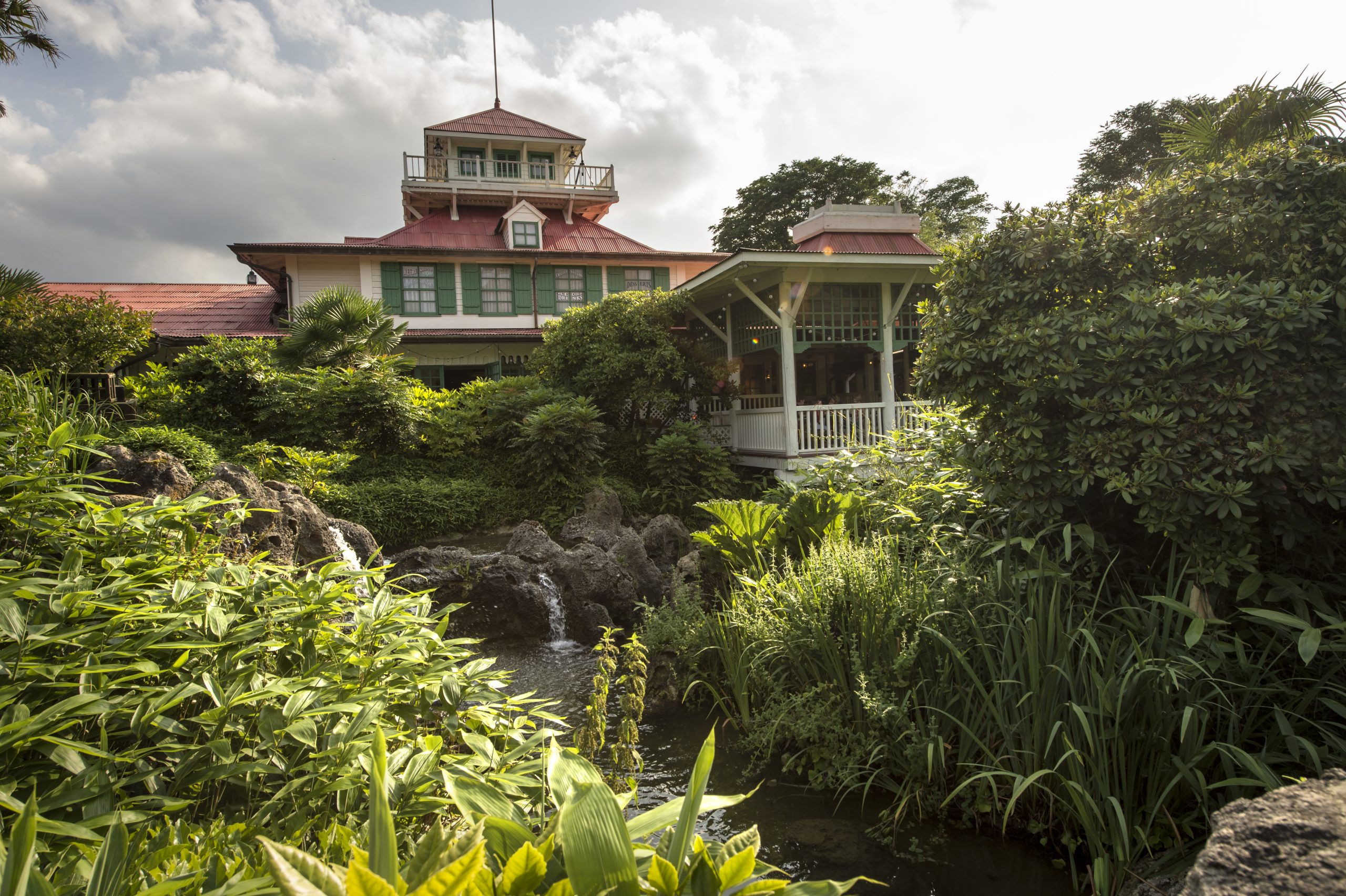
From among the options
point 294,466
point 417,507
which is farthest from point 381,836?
point 294,466

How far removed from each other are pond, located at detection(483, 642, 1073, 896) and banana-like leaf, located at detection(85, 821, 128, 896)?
102 inches

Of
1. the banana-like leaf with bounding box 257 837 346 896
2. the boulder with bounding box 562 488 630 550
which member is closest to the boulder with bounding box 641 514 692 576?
the boulder with bounding box 562 488 630 550

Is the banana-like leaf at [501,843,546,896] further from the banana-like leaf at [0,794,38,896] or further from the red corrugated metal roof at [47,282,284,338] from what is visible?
the red corrugated metal roof at [47,282,284,338]

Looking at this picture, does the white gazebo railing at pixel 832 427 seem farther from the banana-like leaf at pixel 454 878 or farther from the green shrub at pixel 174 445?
the banana-like leaf at pixel 454 878

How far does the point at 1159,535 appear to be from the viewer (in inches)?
165

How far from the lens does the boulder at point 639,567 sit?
825 cm

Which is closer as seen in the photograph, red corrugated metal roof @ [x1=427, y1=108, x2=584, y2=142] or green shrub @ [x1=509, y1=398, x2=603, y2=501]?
green shrub @ [x1=509, y1=398, x2=603, y2=501]

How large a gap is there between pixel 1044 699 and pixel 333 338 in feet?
43.1

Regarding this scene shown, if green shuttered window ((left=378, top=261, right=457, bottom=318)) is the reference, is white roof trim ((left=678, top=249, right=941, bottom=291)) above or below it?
below

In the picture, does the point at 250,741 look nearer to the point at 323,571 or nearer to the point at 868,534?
the point at 323,571

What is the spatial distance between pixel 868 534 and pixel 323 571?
400 centimetres

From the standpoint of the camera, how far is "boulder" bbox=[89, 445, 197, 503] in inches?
233

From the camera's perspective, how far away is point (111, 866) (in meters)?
1.22

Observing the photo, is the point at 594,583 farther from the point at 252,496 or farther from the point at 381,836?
the point at 381,836
